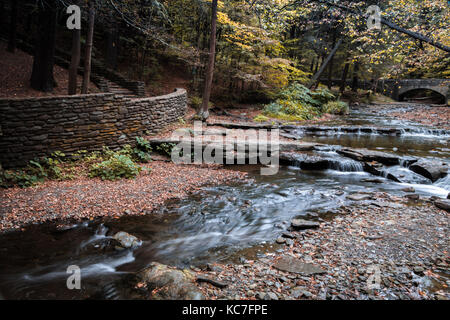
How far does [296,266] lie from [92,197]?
4.86m

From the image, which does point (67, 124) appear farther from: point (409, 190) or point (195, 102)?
point (409, 190)

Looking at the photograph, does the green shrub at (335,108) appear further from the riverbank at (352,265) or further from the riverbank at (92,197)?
the riverbank at (352,265)

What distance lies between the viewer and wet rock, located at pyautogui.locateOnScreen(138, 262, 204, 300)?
3.10 meters

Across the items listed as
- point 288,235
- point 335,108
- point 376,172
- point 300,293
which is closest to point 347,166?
point 376,172

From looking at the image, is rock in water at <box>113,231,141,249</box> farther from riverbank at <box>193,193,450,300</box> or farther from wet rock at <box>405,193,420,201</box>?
wet rock at <box>405,193,420,201</box>

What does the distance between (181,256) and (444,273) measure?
3.84 meters

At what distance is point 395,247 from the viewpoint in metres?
4.17

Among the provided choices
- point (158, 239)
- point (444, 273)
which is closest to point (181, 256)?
point (158, 239)

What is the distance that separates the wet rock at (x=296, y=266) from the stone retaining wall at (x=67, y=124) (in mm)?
7098

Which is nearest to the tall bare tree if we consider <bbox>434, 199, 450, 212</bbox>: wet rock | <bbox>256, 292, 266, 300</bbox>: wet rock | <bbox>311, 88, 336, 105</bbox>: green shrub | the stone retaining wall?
the stone retaining wall

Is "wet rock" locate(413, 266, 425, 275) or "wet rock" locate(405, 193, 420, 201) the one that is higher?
"wet rock" locate(405, 193, 420, 201)

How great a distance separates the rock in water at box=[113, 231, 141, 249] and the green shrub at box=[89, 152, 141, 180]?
3112 millimetres

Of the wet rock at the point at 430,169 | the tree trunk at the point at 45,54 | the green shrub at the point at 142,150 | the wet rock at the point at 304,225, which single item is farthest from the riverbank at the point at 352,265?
the tree trunk at the point at 45,54

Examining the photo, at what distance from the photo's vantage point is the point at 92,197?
6.07 meters
